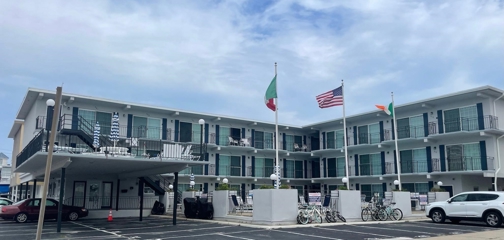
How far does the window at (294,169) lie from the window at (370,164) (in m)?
6.43

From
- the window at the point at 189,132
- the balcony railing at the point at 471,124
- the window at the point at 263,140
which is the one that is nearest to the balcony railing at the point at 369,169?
the balcony railing at the point at 471,124

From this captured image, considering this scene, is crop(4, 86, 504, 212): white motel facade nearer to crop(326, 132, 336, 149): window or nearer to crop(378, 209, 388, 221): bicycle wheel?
crop(326, 132, 336, 149): window

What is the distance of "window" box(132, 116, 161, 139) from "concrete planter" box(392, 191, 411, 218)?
1796cm

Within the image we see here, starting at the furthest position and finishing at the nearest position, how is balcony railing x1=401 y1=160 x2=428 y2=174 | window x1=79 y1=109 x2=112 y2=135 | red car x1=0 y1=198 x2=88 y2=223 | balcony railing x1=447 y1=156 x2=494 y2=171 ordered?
balcony railing x1=401 y1=160 x2=428 y2=174 < window x1=79 y1=109 x2=112 y2=135 < balcony railing x1=447 y1=156 x2=494 y2=171 < red car x1=0 y1=198 x2=88 y2=223

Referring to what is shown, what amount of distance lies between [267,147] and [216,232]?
77.7ft

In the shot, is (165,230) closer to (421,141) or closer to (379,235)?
(379,235)

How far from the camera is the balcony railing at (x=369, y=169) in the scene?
3572cm

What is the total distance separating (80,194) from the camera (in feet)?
92.2

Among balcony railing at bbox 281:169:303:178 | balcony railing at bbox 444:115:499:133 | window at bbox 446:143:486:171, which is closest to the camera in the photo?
balcony railing at bbox 444:115:499:133

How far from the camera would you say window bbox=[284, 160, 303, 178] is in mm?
40469

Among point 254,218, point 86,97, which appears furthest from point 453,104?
point 86,97

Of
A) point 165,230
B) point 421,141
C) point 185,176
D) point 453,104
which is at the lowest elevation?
point 165,230

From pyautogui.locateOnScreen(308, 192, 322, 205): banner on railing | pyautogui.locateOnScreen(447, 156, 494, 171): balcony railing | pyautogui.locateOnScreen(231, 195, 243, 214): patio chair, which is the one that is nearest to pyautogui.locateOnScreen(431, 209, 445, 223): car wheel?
pyautogui.locateOnScreen(308, 192, 322, 205): banner on railing

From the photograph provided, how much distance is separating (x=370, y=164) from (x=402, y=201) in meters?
13.5
